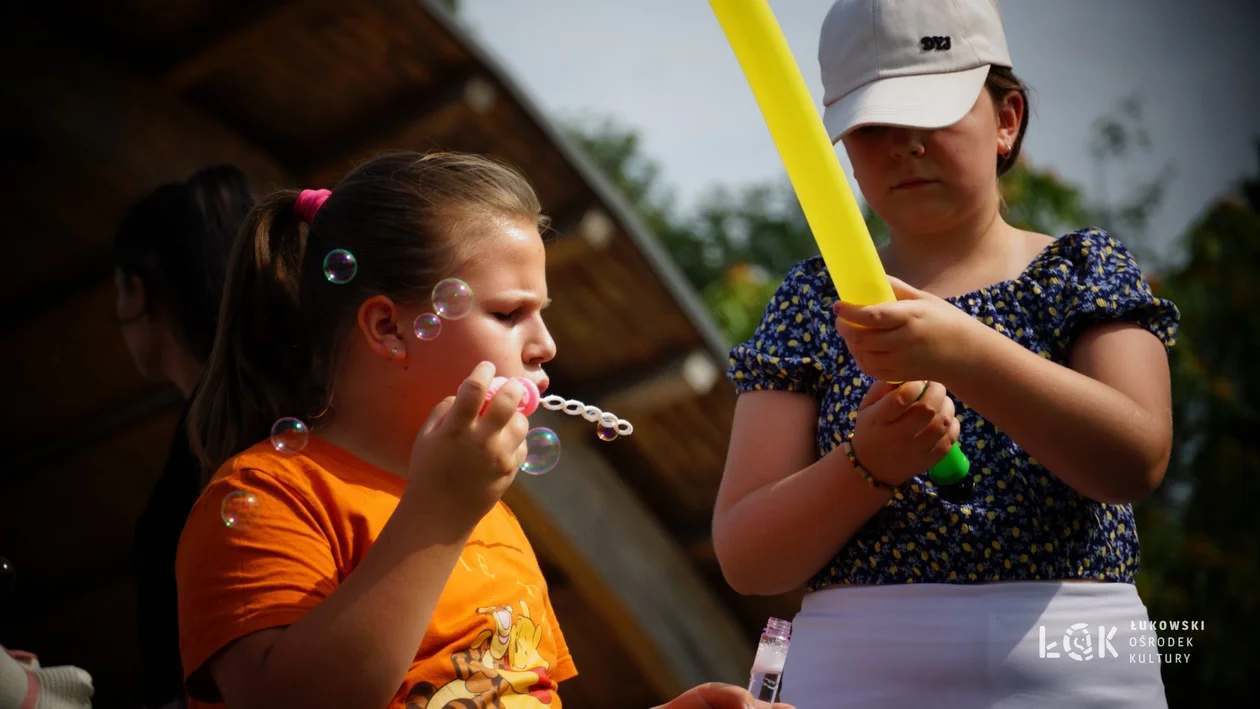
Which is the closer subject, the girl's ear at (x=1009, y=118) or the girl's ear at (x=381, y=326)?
the girl's ear at (x=381, y=326)

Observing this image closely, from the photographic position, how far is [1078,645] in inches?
62.6

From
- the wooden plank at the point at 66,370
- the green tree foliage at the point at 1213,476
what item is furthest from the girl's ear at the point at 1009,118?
the green tree foliage at the point at 1213,476

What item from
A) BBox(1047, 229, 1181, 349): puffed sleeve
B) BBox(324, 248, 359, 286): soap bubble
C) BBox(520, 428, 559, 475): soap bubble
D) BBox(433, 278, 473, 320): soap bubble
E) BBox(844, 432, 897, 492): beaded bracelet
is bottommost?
BBox(520, 428, 559, 475): soap bubble

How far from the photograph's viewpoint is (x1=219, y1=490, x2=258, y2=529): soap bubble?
145cm

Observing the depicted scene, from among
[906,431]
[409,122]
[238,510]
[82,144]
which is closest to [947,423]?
[906,431]

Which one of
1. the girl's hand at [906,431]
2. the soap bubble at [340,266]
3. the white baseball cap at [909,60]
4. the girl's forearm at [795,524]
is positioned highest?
the white baseball cap at [909,60]

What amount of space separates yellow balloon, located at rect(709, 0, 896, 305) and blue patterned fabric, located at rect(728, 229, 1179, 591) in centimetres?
30

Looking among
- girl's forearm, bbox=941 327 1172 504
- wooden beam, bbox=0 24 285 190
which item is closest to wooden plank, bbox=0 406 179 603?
wooden beam, bbox=0 24 285 190

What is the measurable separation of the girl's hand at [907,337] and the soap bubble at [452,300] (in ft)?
1.54

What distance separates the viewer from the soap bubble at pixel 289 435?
159 centimetres

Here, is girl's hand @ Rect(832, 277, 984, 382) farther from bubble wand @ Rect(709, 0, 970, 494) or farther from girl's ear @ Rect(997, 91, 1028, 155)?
girl's ear @ Rect(997, 91, 1028, 155)

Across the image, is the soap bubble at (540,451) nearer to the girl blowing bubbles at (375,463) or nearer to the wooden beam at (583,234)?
→ the girl blowing bubbles at (375,463)

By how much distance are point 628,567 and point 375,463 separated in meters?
1.98

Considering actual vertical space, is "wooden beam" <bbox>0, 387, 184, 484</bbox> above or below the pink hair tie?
below
